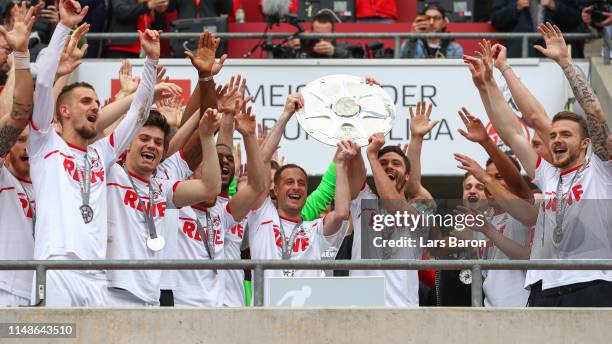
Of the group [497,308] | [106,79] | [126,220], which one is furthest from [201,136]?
[106,79]

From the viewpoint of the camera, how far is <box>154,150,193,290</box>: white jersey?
28.5 ft

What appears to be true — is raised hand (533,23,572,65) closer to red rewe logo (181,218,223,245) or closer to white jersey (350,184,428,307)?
white jersey (350,184,428,307)

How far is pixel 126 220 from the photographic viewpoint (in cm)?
841

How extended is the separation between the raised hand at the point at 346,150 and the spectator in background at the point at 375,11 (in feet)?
20.0

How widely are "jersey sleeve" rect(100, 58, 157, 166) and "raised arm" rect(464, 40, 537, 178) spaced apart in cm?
187

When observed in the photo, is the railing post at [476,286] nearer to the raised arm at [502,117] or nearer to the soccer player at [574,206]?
the soccer player at [574,206]

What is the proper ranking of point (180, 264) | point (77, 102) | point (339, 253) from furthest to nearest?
point (339, 253) < point (77, 102) < point (180, 264)

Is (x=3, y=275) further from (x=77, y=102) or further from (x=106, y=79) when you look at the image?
(x=106, y=79)

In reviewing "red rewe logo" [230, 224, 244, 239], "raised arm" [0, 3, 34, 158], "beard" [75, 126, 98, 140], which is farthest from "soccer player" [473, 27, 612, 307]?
"raised arm" [0, 3, 34, 158]

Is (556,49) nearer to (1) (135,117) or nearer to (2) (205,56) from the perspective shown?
(2) (205,56)

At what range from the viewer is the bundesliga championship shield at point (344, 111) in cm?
954

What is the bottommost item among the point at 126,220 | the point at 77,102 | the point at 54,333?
the point at 54,333

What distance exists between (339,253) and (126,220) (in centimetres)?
144

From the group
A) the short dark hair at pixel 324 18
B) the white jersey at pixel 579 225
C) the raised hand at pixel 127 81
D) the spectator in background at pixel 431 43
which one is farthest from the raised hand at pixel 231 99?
the spectator in background at pixel 431 43
